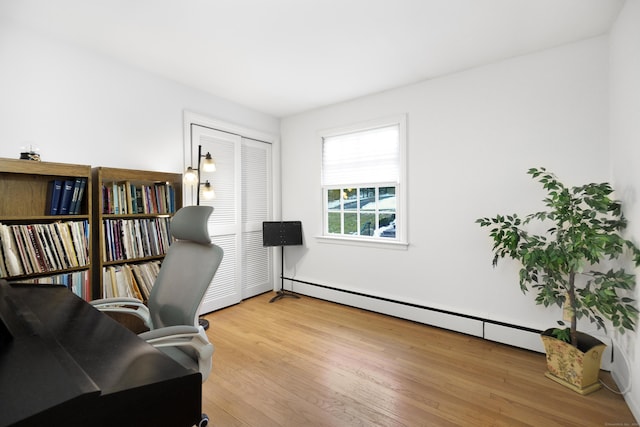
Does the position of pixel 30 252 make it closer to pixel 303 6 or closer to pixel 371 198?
pixel 303 6

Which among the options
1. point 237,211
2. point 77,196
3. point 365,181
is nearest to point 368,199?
point 365,181

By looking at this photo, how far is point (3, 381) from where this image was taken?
634mm

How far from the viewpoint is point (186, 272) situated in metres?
1.64

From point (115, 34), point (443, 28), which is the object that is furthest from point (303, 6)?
point (115, 34)

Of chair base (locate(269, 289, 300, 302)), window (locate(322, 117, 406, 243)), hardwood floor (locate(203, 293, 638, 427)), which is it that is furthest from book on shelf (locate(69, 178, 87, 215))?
window (locate(322, 117, 406, 243))

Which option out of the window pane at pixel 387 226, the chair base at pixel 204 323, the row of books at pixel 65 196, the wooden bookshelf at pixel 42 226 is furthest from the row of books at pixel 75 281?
the window pane at pixel 387 226

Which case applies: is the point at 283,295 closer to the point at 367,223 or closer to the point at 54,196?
the point at 367,223

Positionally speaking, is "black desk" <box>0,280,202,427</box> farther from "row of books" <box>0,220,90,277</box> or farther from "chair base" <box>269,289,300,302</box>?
"chair base" <box>269,289,300,302</box>

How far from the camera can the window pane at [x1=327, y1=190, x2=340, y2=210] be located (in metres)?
3.83

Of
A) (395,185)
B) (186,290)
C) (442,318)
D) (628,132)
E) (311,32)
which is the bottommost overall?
(442,318)

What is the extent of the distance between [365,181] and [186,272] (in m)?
2.44

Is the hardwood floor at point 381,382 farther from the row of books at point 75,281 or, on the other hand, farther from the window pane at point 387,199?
the window pane at point 387,199

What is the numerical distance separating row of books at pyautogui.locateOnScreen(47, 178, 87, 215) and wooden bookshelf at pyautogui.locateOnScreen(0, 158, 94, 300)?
0.07 ft

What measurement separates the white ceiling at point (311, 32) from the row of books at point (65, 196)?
1.17 m
